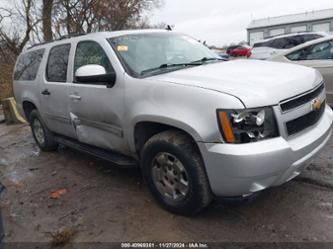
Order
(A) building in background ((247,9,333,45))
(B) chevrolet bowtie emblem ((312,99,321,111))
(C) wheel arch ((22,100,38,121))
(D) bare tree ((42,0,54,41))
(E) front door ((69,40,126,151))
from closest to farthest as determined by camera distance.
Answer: (B) chevrolet bowtie emblem ((312,99,321,111))
(E) front door ((69,40,126,151))
(C) wheel arch ((22,100,38,121))
(D) bare tree ((42,0,54,41))
(A) building in background ((247,9,333,45))

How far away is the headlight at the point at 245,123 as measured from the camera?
8.39 ft

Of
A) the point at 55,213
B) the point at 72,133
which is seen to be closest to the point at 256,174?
the point at 55,213

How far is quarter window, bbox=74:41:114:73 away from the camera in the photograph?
12.2 feet

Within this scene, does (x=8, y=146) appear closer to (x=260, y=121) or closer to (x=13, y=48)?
(x=260, y=121)

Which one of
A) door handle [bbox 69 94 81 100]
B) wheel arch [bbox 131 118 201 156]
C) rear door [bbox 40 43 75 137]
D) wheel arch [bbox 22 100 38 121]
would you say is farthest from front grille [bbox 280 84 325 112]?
wheel arch [bbox 22 100 38 121]

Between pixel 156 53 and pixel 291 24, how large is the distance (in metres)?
A: 38.0

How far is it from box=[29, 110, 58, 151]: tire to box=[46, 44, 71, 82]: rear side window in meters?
0.91

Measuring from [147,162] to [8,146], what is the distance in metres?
4.52

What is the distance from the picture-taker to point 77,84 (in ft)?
13.3

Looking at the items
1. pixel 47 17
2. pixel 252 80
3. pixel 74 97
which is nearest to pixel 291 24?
pixel 47 17

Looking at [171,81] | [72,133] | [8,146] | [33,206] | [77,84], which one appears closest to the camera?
[171,81]

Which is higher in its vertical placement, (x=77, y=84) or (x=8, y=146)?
(x=77, y=84)

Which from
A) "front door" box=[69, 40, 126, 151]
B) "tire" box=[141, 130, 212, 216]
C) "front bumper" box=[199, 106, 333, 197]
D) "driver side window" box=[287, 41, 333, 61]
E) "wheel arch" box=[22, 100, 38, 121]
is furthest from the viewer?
"driver side window" box=[287, 41, 333, 61]

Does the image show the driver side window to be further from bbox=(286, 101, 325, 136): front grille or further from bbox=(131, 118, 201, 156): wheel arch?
bbox=(131, 118, 201, 156): wheel arch
